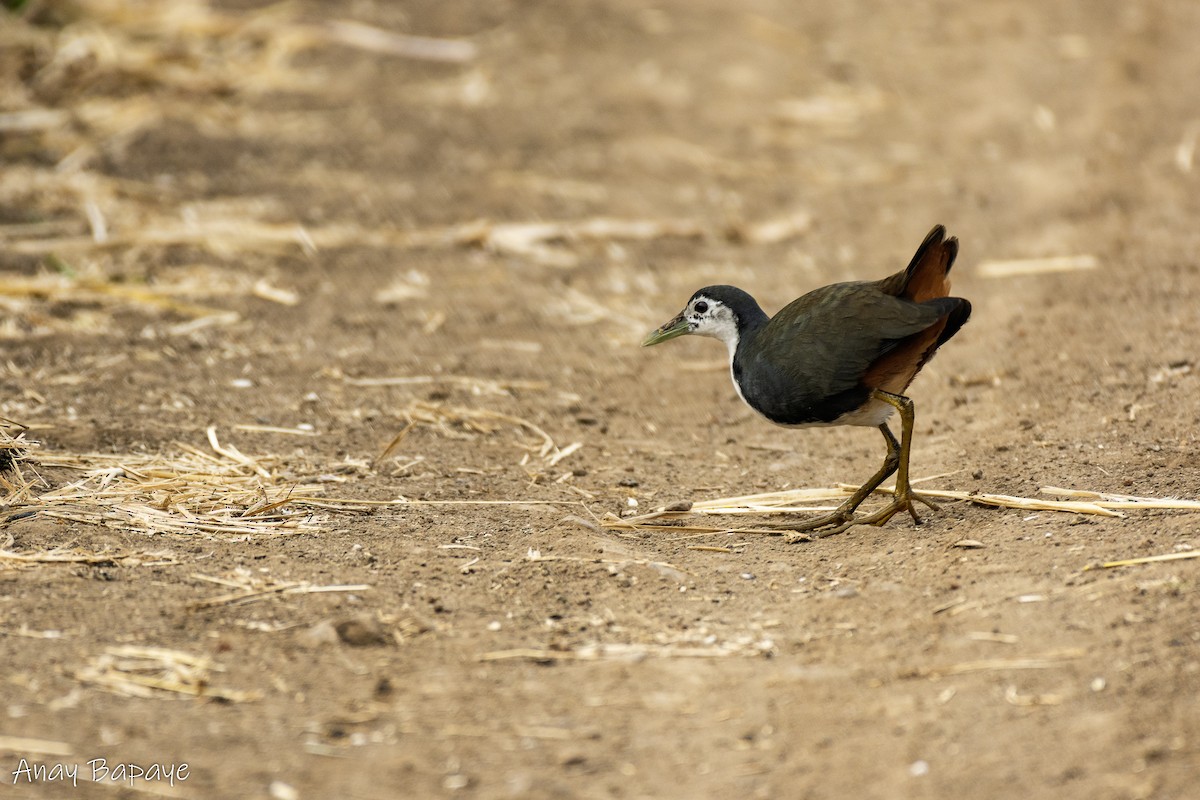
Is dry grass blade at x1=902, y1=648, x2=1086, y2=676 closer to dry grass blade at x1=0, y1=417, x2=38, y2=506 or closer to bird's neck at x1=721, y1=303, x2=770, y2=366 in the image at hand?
bird's neck at x1=721, y1=303, x2=770, y2=366

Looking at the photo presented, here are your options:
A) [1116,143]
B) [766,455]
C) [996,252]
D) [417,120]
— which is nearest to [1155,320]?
[996,252]

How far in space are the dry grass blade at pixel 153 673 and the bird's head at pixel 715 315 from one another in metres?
2.49

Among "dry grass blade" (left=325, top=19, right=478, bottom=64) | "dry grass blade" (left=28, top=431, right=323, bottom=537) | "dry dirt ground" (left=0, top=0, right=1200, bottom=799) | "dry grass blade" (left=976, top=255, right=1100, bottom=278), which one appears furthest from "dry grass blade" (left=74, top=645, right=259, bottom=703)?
"dry grass blade" (left=325, top=19, right=478, bottom=64)

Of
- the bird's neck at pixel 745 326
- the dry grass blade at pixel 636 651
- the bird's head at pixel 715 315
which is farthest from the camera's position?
the bird's head at pixel 715 315

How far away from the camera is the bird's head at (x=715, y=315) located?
17.4 feet

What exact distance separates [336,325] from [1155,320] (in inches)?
165

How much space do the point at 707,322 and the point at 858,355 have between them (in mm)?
988

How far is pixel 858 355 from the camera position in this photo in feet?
15.1

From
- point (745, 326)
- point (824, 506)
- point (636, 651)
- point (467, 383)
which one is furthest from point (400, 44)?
point (636, 651)

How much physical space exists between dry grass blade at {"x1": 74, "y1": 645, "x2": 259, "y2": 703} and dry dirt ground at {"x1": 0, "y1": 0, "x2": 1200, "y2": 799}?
0.02 meters

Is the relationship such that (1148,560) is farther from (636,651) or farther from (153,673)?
(153,673)

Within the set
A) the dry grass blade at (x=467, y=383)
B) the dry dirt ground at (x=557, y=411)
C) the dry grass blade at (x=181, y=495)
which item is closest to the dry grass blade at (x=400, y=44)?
the dry dirt ground at (x=557, y=411)

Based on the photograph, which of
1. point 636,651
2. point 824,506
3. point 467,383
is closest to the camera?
point 636,651

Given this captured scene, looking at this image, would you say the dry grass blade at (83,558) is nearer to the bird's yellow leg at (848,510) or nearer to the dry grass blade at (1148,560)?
the bird's yellow leg at (848,510)
